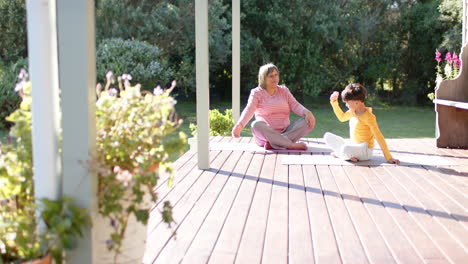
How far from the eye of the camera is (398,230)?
2844 millimetres

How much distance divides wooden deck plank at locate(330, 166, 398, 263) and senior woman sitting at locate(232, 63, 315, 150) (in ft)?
4.65

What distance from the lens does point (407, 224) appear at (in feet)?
9.70

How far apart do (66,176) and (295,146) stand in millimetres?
4070

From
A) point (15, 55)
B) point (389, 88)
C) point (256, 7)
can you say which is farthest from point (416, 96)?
point (15, 55)

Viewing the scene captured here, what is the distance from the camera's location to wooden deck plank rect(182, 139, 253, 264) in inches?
97.3

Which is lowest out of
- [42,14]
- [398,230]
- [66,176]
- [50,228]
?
[398,230]

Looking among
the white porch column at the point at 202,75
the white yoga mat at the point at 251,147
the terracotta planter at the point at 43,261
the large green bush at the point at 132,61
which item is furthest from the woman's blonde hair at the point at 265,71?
the large green bush at the point at 132,61

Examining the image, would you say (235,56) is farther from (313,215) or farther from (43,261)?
(43,261)

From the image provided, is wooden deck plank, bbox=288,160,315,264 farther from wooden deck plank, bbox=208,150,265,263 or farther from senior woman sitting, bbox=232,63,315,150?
senior woman sitting, bbox=232,63,315,150

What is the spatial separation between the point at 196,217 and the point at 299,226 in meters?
0.59

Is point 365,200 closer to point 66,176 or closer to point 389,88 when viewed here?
point 66,176

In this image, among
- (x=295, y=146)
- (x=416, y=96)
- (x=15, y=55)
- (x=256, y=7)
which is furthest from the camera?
(x=416, y=96)

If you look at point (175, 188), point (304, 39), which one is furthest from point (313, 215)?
point (304, 39)

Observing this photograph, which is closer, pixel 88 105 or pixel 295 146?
pixel 88 105
